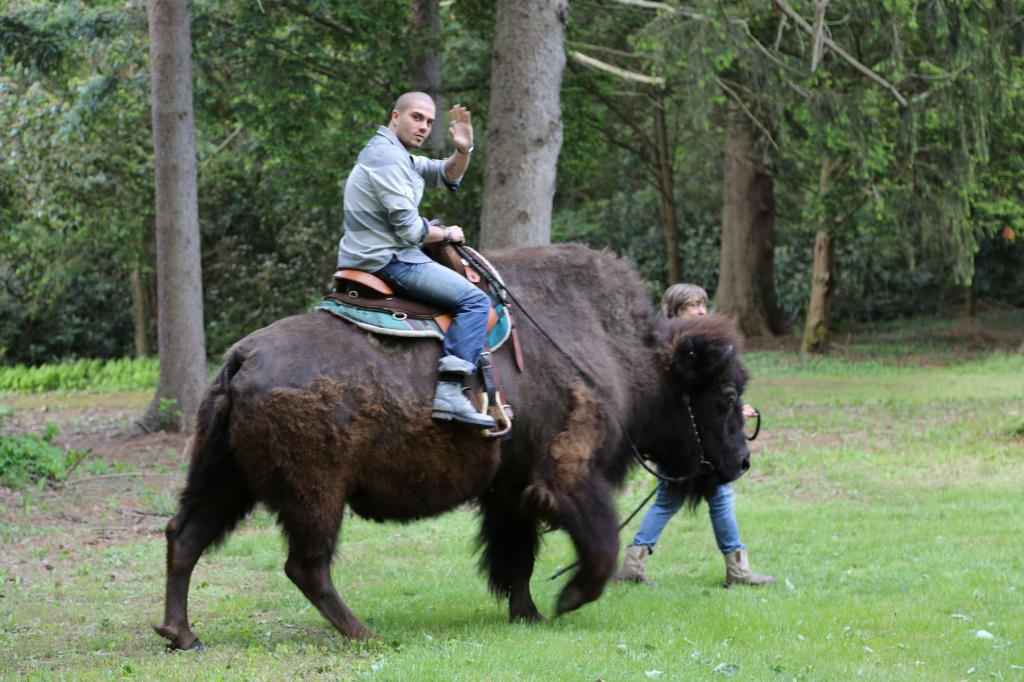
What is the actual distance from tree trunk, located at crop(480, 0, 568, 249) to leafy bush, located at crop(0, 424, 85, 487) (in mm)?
4775

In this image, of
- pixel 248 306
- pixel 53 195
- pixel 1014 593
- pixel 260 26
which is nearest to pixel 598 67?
pixel 260 26

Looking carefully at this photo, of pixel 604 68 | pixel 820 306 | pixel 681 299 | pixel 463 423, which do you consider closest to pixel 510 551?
pixel 463 423

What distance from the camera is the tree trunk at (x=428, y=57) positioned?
17188 millimetres

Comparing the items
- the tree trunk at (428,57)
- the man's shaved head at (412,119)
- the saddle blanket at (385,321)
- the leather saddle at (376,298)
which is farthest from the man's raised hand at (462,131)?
the tree trunk at (428,57)

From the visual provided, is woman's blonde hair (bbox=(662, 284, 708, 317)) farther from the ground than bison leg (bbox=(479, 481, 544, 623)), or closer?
farther from the ground

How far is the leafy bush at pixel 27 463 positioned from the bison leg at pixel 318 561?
20.3ft

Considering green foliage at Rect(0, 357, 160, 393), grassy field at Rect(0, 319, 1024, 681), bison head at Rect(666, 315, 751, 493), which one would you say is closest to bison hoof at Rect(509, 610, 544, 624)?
grassy field at Rect(0, 319, 1024, 681)

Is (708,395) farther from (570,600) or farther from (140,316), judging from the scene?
(140,316)

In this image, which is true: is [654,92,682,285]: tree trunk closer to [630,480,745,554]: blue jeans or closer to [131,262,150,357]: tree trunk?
[131,262,150,357]: tree trunk

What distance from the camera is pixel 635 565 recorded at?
797cm

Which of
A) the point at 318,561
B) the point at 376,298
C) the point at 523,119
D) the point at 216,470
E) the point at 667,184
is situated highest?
the point at 667,184

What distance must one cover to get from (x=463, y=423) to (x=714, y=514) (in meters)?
2.34

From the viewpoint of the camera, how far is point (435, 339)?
6.26 m

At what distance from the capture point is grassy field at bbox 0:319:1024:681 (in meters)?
5.73
